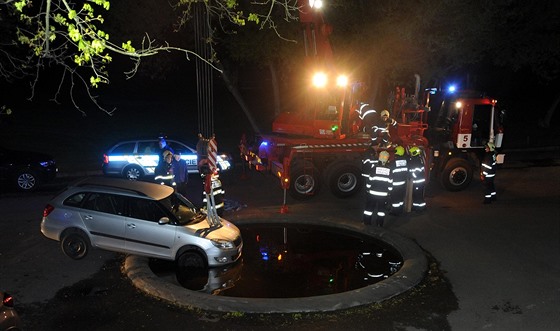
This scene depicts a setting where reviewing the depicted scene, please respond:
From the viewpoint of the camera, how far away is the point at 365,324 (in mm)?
6840

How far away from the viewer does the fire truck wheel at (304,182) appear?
13344 millimetres

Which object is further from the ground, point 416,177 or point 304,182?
point 416,177

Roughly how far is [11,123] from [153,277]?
71.6ft

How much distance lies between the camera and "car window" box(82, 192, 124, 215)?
873 cm

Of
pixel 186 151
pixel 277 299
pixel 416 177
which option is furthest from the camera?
pixel 186 151

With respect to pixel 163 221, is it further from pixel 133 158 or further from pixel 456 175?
pixel 456 175

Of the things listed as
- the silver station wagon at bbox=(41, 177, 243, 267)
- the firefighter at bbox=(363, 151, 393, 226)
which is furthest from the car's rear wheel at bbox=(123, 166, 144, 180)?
the firefighter at bbox=(363, 151, 393, 226)

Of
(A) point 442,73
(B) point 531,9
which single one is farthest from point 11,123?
(B) point 531,9

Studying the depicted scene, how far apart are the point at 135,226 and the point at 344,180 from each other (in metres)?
6.97

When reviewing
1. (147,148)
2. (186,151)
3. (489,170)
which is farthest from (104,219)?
(489,170)

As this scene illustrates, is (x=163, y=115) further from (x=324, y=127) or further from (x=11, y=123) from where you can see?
(x=324, y=127)

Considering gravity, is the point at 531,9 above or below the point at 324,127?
above

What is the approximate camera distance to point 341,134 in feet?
45.1

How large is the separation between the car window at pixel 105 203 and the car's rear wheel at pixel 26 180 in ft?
23.8
